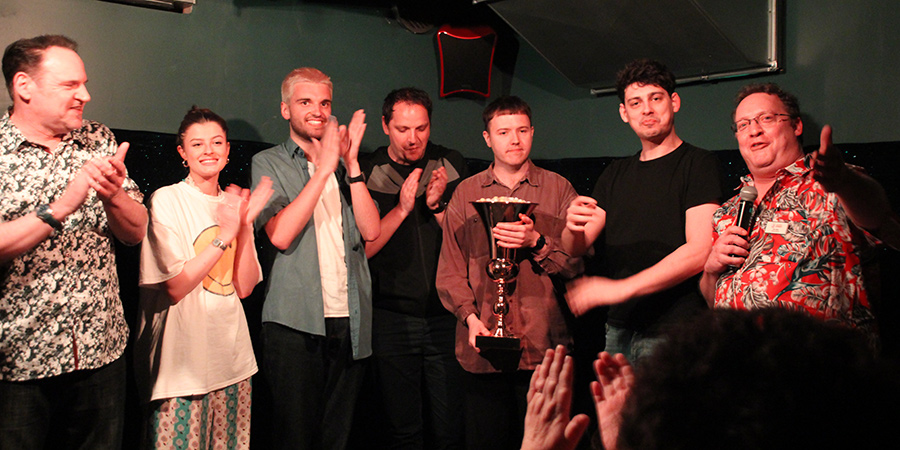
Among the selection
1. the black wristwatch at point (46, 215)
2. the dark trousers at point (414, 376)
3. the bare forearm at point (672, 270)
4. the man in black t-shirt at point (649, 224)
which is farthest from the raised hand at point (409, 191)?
the black wristwatch at point (46, 215)

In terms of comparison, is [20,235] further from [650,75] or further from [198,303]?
[650,75]

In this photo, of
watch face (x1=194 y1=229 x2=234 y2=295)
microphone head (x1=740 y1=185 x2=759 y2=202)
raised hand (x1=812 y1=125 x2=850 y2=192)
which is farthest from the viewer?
watch face (x1=194 y1=229 x2=234 y2=295)

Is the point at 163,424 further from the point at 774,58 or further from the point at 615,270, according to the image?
the point at 774,58

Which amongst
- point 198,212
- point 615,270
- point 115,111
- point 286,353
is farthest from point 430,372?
point 115,111

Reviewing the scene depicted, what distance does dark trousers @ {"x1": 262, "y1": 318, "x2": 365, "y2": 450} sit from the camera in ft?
9.75

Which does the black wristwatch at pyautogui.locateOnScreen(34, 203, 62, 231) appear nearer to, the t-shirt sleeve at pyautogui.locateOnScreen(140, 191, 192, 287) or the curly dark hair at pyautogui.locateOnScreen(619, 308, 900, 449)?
the t-shirt sleeve at pyautogui.locateOnScreen(140, 191, 192, 287)

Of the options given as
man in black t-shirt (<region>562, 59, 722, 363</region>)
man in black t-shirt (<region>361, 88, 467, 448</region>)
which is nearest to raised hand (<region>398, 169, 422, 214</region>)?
man in black t-shirt (<region>361, 88, 467, 448</region>)

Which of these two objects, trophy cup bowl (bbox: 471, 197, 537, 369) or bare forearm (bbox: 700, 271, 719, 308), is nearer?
bare forearm (bbox: 700, 271, 719, 308)

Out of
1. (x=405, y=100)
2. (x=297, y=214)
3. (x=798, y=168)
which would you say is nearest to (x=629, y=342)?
(x=798, y=168)

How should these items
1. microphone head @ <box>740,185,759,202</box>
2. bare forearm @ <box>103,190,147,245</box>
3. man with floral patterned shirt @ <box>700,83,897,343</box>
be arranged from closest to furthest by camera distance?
man with floral patterned shirt @ <box>700,83,897,343</box>, microphone head @ <box>740,185,759,202</box>, bare forearm @ <box>103,190,147,245</box>

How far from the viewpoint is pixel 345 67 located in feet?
13.5

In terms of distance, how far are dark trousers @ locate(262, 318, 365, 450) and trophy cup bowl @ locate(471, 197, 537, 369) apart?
76 cm

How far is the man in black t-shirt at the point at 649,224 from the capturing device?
260 centimetres

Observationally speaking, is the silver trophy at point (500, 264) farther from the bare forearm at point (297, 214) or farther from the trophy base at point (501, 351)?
the bare forearm at point (297, 214)
